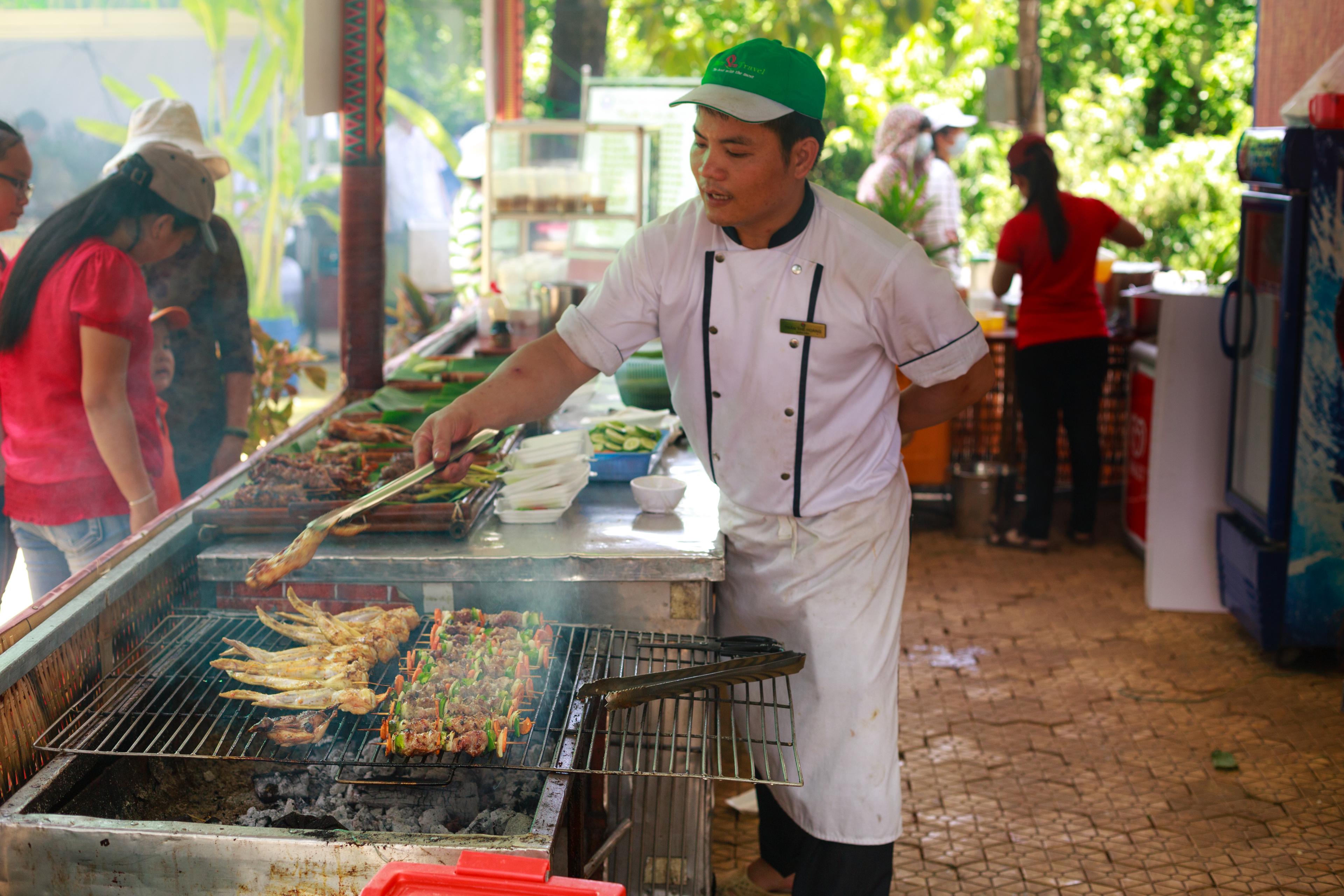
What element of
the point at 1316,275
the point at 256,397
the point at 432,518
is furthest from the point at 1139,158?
the point at 432,518

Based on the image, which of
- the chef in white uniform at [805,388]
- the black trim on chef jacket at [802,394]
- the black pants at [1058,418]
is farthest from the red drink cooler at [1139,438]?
the black trim on chef jacket at [802,394]

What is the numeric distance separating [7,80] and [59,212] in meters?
0.33

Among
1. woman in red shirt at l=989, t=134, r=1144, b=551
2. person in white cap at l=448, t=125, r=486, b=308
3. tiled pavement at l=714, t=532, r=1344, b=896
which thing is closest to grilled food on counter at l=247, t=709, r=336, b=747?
tiled pavement at l=714, t=532, r=1344, b=896

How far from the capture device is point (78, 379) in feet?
8.41

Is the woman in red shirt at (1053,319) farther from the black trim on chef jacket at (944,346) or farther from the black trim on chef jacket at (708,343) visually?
the black trim on chef jacket at (708,343)

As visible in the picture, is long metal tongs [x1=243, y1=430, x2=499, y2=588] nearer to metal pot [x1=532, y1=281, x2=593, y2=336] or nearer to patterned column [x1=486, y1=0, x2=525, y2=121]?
metal pot [x1=532, y1=281, x2=593, y2=336]

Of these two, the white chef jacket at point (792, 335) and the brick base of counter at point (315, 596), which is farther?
the brick base of counter at point (315, 596)

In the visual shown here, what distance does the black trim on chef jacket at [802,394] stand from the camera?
8.07 feet

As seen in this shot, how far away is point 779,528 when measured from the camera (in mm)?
2617

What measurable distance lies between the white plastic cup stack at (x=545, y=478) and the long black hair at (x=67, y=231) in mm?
1152

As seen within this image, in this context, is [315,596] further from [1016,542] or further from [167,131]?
[1016,542]

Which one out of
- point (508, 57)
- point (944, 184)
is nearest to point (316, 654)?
point (508, 57)

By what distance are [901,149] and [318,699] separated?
6388mm

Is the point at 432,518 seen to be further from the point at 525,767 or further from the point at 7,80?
the point at 7,80
